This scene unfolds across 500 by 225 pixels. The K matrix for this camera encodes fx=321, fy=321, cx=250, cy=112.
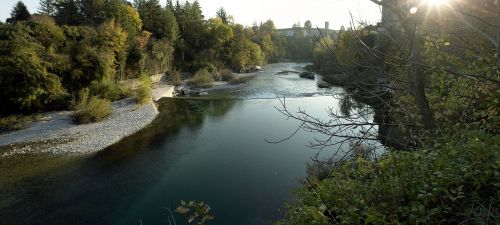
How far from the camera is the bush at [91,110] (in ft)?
56.3

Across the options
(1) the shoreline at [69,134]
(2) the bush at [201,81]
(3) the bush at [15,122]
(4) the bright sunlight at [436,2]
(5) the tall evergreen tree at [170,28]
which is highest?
(5) the tall evergreen tree at [170,28]

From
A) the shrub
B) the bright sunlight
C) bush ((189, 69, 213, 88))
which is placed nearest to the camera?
the bright sunlight

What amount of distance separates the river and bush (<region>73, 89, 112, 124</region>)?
10.0 feet

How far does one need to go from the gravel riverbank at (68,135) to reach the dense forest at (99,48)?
196cm

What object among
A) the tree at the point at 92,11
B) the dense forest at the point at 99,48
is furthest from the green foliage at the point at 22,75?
the tree at the point at 92,11

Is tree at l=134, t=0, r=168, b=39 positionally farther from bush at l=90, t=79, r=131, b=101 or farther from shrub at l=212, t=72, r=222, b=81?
bush at l=90, t=79, r=131, b=101

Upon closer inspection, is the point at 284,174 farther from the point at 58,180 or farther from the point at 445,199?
the point at 445,199

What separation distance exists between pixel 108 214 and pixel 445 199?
845 cm

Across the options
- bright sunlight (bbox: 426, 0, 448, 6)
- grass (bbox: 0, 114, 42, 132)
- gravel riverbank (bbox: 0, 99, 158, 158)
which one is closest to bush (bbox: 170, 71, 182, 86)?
gravel riverbank (bbox: 0, 99, 158, 158)

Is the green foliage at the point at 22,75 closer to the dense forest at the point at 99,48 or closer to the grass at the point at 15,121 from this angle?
the dense forest at the point at 99,48

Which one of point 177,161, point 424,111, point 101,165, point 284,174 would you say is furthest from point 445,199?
point 101,165

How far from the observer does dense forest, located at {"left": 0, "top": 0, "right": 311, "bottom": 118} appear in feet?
55.2

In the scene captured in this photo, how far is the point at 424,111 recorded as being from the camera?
3.54 metres

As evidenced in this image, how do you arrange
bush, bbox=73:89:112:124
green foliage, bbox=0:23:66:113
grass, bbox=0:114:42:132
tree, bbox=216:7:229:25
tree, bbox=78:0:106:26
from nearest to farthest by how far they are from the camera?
grass, bbox=0:114:42:132, green foliage, bbox=0:23:66:113, bush, bbox=73:89:112:124, tree, bbox=78:0:106:26, tree, bbox=216:7:229:25
